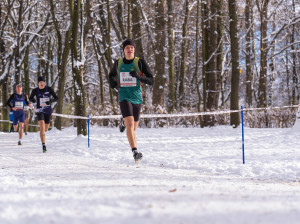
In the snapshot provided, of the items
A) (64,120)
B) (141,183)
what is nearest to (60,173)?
(141,183)

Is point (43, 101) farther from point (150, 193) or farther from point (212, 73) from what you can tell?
point (212, 73)

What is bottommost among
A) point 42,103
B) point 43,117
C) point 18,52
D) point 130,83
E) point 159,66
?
point 43,117

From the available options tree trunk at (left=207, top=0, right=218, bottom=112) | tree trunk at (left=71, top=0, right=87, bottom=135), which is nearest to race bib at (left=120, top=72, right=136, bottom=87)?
tree trunk at (left=71, top=0, right=87, bottom=135)

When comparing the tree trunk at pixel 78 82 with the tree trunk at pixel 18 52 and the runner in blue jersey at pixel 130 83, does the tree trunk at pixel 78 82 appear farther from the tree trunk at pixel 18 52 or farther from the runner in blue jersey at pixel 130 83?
the tree trunk at pixel 18 52

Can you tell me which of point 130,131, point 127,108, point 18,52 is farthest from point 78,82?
point 18,52

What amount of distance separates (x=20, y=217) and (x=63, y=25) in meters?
25.1

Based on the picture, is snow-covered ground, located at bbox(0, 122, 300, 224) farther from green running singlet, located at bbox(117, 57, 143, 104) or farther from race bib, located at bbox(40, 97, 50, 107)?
race bib, located at bbox(40, 97, 50, 107)

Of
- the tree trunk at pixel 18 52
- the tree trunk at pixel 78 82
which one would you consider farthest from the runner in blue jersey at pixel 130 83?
the tree trunk at pixel 18 52

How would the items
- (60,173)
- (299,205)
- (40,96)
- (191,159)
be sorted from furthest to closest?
1. (40,96)
2. (191,159)
3. (60,173)
4. (299,205)

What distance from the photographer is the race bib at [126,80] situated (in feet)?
22.5

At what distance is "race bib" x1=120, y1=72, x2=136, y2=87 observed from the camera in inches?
271

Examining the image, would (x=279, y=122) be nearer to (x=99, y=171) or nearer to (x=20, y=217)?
(x=99, y=171)

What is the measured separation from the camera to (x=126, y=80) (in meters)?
6.88

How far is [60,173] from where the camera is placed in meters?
5.56
